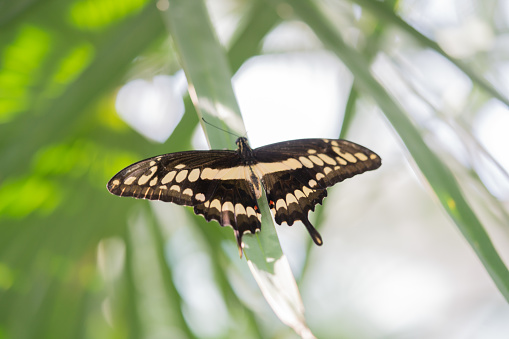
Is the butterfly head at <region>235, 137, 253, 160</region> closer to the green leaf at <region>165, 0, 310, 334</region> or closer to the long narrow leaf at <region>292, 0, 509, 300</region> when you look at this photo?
the green leaf at <region>165, 0, 310, 334</region>

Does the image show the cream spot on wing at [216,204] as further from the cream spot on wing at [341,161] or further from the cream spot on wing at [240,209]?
the cream spot on wing at [341,161]

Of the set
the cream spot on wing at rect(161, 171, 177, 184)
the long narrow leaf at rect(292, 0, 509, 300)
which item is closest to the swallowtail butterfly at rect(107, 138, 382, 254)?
the cream spot on wing at rect(161, 171, 177, 184)

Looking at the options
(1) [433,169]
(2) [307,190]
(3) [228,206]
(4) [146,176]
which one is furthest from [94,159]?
(1) [433,169]

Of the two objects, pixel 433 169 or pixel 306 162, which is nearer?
pixel 433 169

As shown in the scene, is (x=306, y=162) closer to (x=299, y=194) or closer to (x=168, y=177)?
(x=299, y=194)

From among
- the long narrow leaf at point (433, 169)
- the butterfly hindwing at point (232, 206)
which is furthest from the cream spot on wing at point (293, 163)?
the long narrow leaf at point (433, 169)

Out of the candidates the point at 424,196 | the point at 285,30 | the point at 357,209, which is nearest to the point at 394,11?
the point at 285,30
